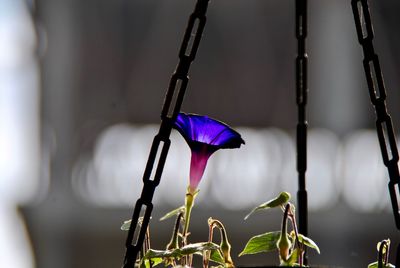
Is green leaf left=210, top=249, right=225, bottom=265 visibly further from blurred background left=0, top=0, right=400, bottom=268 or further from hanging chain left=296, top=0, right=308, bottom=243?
blurred background left=0, top=0, right=400, bottom=268

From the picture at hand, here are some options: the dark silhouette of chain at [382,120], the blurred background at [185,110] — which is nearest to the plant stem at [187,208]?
the dark silhouette of chain at [382,120]


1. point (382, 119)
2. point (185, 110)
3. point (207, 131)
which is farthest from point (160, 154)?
point (185, 110)

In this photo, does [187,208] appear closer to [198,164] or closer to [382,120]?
[198,164]

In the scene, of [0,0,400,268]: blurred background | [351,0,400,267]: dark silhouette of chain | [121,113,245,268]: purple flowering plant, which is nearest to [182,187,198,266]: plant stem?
[121,113,245,268]: purple flowering plant

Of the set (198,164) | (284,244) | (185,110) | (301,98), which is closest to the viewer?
(284,244)

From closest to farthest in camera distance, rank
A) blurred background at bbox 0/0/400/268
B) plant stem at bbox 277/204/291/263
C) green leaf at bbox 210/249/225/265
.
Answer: plant stem at bbox 277/204/291/263 < green leaf at bbox 210/249/225/265 < blurred background at bbox 0/0/400/268
